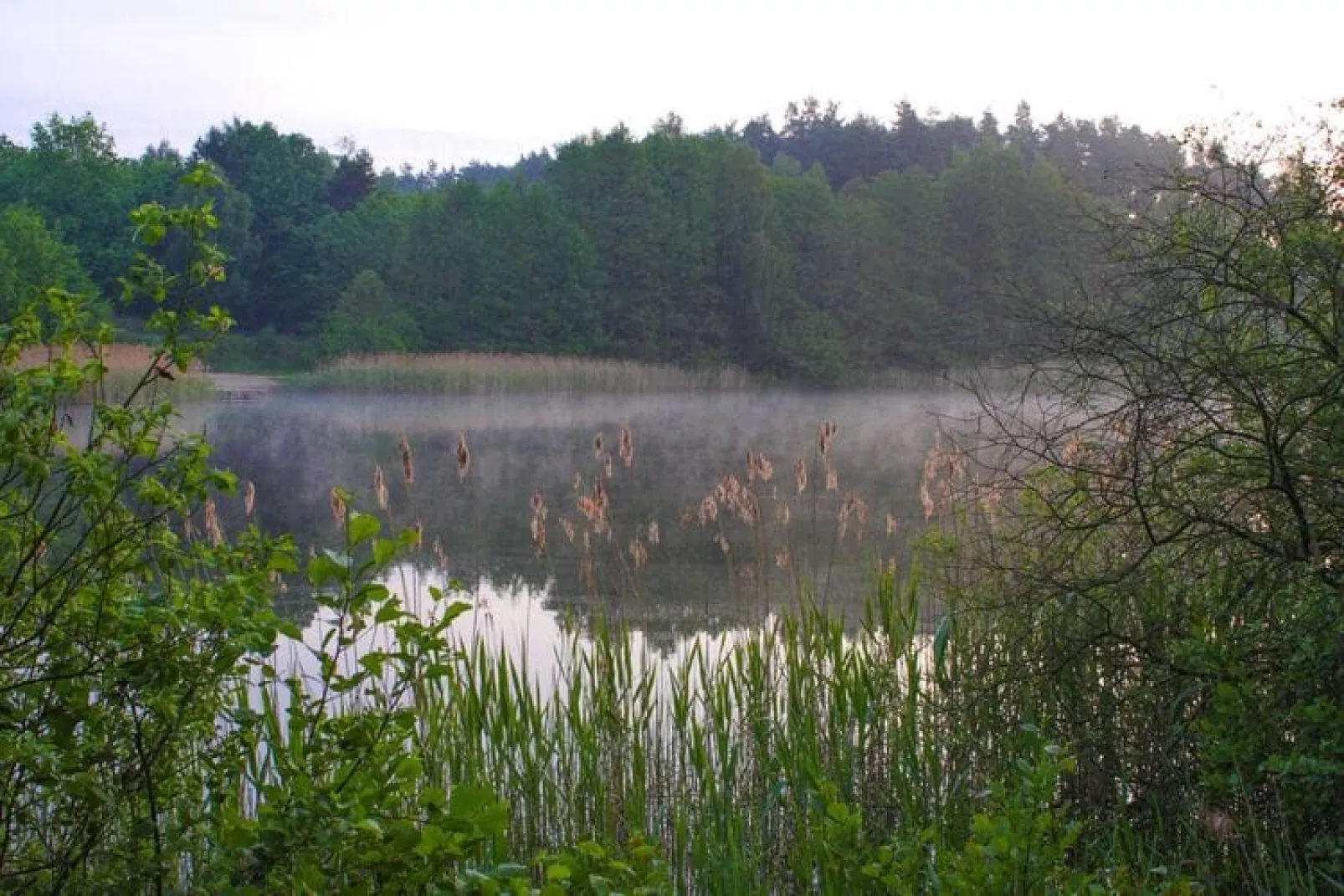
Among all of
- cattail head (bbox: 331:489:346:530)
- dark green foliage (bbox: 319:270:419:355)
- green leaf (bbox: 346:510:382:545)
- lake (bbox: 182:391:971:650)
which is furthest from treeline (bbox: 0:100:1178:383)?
green leaf (bbox: 346:510:382:545)

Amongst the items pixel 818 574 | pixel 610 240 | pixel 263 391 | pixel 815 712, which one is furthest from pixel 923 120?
pixel 815 712

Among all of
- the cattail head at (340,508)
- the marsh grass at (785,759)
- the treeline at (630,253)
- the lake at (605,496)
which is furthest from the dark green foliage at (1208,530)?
the treeline at (630,253)

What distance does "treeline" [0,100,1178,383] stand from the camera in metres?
47.5

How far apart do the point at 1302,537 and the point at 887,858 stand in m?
1.88

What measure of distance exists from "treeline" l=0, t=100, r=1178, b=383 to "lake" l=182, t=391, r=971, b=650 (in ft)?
53.0

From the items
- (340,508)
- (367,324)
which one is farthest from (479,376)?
(340,508)

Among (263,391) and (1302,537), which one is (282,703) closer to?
(1302,537)

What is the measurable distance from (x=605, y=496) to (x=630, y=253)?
4387 cm

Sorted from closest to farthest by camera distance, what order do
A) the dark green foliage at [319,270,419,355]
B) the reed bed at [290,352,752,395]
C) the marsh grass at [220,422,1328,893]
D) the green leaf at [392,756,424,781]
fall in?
the green leaf at [392,756,424,781] → the marsh grass at [220,422,1328,893] → the reed bed at [290,352,752,395] → the dark green foliage at [319,270,419,355]

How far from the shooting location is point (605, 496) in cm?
614

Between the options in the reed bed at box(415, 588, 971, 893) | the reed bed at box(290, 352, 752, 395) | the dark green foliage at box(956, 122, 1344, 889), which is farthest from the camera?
the reed bed at box(290, 352, 752, 395)

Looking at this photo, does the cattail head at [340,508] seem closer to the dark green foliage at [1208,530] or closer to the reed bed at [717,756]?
the reed bed at [717,756]

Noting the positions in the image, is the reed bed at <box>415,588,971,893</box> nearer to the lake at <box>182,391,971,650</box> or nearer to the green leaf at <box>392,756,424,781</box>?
the lake at <box>182,391,971,650</box>

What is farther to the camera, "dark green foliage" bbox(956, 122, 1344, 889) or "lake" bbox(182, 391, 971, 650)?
"lake" bbox(182, 391, 971, 650)
